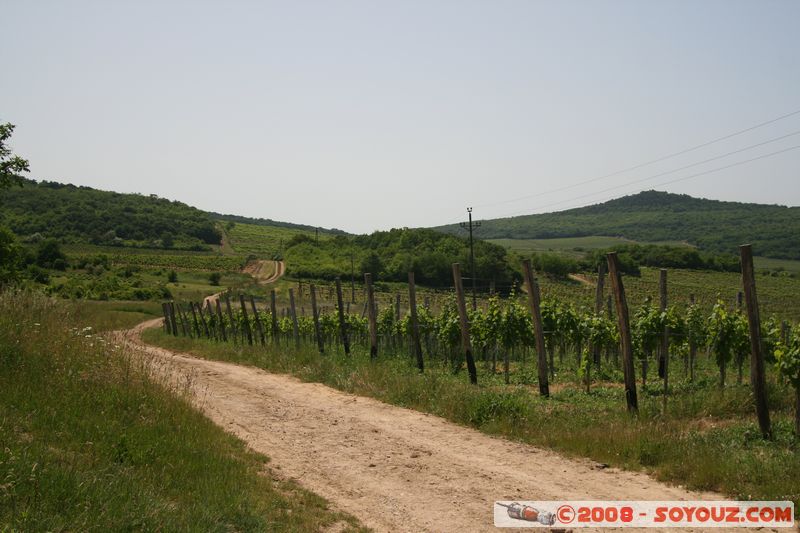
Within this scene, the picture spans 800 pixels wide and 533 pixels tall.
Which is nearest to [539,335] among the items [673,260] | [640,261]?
[673,260]

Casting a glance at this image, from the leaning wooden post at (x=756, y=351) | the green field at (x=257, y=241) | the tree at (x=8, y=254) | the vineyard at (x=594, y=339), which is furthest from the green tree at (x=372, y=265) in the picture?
the leaning wooden post at (x=756, y=351)

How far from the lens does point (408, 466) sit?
810 cm

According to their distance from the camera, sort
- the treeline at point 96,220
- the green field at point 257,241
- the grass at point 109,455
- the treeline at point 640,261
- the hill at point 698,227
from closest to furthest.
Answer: the grass at point 109,455 < the treeline at point 640,261 < the treeline at point 96,220 < the hill at point 698,227 < the green field at point 257,241

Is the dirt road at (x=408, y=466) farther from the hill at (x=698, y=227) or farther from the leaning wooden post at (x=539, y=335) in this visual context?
the hill at (x=698, y=227)

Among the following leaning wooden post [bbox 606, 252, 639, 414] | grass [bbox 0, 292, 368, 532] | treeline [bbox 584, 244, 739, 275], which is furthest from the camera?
treeline [bbox 584, 244, 739, 275]

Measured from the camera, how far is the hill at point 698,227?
116 meters

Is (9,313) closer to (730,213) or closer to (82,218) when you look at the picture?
(82,218)

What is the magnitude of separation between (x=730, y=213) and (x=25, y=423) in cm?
18790

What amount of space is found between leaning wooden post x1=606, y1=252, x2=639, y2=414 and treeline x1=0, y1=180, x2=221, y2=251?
97.8 meters

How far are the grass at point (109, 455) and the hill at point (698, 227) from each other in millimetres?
112152

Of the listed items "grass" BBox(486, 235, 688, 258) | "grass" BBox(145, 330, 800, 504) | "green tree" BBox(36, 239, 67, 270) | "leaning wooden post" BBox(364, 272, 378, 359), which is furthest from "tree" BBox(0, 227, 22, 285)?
"grass" BBox(486, 235, 688, 258)

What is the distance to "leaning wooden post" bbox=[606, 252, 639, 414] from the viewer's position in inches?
403

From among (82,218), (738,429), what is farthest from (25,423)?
(82,218)

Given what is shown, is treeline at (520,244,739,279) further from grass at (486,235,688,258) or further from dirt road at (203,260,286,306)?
grass at (486,235,688,258)
